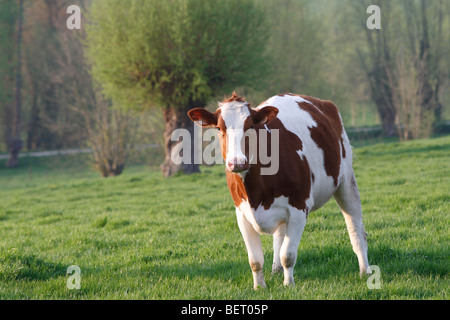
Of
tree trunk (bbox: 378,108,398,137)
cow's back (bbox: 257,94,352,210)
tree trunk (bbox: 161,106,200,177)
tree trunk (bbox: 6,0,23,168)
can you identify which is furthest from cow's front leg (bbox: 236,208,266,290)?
tree trunk (bbox: 6,0,23,168)

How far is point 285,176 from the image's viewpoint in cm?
460

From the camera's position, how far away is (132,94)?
61.6 feet

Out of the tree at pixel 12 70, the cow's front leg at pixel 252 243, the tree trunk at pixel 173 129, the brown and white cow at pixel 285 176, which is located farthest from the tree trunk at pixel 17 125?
the cow's front leg at pixel 252 243

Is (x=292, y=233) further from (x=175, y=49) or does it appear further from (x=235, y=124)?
(x=175, y=49)

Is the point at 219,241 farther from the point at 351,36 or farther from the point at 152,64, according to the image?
the point at 351,36

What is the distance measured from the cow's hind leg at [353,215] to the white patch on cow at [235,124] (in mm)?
1827

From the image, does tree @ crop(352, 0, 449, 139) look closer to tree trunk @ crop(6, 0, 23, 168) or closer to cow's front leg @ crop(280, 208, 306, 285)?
tree trunk @ crop(6, 0, 23, 168)

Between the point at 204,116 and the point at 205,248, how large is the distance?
2.75 m

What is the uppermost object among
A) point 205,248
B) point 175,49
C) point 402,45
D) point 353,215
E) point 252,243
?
point 402,45

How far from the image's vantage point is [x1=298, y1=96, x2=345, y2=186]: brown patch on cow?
206 inches

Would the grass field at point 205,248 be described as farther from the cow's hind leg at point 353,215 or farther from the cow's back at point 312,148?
the cow's back at point 312,148

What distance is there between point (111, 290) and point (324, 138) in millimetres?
2826

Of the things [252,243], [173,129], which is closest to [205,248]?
[252,243]
